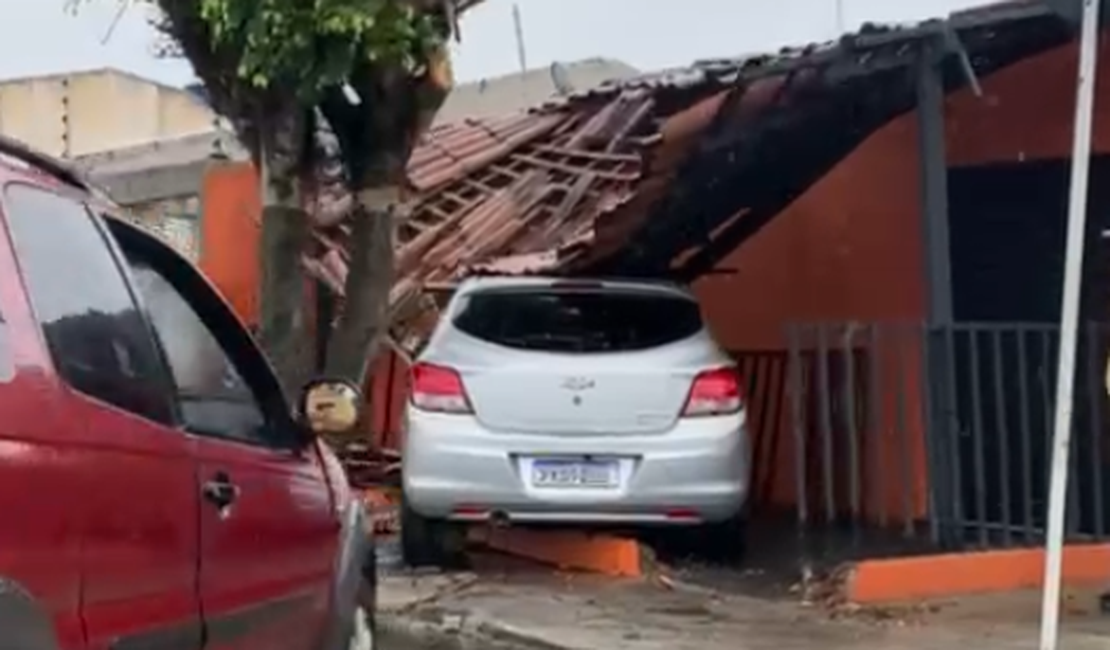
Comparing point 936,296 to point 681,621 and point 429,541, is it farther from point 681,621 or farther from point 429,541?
point 429,541

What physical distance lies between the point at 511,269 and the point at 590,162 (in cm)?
230

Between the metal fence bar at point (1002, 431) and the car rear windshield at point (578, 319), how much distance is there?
1.51 metres

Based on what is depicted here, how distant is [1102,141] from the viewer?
1202 cm

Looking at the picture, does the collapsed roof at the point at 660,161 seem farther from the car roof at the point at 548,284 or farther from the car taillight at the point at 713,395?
the car taillight at the point at 713,395

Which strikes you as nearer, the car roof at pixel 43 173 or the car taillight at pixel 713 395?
the car roof at pixel 43 173

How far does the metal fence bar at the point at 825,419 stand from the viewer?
11.6 m

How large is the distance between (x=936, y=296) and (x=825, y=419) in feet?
3.63

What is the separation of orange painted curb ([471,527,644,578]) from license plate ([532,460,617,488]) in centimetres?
51

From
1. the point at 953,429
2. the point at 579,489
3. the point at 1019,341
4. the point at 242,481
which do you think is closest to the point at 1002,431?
the point at 953,429

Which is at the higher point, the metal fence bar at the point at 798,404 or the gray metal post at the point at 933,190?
the gray metal post at the point at 933,190

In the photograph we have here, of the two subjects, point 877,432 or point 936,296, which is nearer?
point 936,296

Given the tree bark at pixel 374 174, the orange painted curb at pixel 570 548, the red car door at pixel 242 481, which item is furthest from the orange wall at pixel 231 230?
the red car door at pixel 242 481

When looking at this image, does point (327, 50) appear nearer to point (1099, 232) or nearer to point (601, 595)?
point (601, 595)

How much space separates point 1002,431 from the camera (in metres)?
10.8
